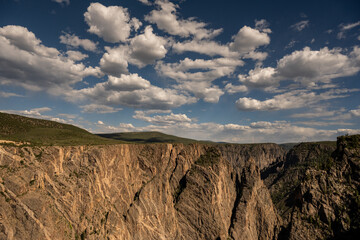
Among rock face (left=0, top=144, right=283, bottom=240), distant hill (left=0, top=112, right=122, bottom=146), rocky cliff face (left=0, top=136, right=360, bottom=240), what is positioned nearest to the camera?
rock face (left=0, top=144, right=283, bottom=240)

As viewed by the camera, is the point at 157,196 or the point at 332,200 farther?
the point at 157,196

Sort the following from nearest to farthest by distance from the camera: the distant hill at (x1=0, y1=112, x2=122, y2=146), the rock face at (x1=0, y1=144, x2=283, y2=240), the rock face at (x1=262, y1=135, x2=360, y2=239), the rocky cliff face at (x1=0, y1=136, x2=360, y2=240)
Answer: the rock face at (x1=0, y1=144, x2=283, y2=240)
the rocky cliff face at (x1=0, y1=136, x2=360, y2=240)
the distant hill at (x1=0, y1=112, x2=122, y2=146)
the rock face at (x1=262, y1=135, x2=360, y2=239)

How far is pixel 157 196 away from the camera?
300 feet

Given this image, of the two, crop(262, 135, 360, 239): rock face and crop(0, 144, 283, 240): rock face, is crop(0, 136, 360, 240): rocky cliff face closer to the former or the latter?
crop(0, 144, 283, 240): rock face

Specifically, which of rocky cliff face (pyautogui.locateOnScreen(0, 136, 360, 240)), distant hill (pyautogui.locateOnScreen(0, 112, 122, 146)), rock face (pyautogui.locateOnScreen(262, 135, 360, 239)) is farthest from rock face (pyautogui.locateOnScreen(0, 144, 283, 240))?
rock face (pyautogui.locateOnScreen(262, 135, 360, 239))

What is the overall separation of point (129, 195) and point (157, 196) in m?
14.9

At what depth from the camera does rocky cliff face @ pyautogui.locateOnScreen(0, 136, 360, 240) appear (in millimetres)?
54031

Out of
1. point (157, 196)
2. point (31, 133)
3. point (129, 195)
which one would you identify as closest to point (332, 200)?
point (157, 196)

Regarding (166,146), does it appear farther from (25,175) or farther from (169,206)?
(25,175)

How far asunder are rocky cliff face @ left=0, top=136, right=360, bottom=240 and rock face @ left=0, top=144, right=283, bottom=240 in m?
0.26

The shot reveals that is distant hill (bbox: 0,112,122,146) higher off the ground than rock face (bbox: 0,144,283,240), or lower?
higher

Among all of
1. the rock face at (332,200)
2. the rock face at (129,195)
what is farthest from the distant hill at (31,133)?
the rock face at (332,200)

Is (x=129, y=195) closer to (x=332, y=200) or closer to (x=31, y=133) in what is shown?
(x=31, y=133)

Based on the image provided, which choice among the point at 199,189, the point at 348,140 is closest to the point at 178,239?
the point at 199,189
